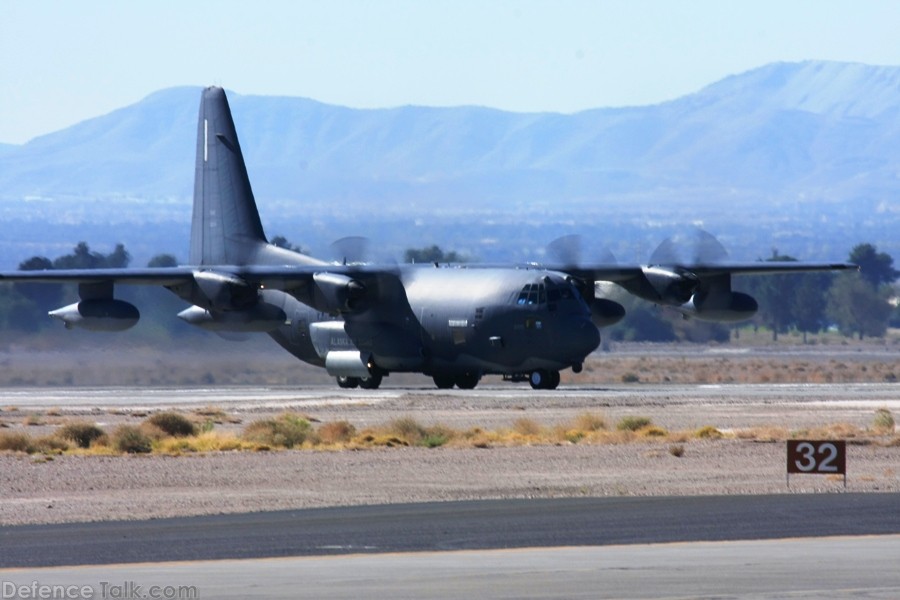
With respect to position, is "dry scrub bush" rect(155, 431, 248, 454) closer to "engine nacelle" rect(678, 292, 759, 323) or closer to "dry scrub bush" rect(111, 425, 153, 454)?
"dry scrub bush" rect(111, 425, 153, 454)

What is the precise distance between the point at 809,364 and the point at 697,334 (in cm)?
3114

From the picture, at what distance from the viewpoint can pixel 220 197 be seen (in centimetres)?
5956

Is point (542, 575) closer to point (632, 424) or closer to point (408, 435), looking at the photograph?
point (408, 435)

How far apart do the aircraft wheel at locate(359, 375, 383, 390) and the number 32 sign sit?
30.6 metres

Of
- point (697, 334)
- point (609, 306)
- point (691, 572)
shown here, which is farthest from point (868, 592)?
point (697, 334)

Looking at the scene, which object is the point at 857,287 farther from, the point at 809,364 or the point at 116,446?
the point at 116,446

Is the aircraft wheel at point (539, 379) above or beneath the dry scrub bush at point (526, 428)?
beneath

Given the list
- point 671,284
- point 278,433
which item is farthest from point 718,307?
point 278,433

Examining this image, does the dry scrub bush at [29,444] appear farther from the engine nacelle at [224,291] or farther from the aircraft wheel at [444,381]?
the aircraft wheel at [444,381]

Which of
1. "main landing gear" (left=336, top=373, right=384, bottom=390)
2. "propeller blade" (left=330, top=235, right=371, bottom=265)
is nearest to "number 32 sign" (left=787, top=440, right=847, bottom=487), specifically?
"main landing gear" (left=336, top=373, right=384, bottom=390)

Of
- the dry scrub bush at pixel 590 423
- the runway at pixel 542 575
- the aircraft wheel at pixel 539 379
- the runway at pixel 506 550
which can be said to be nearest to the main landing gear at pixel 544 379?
the aircraft wheel at pixel 539 379

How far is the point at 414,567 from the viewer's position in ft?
56.5

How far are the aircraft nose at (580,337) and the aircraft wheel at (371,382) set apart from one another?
7.33 meters

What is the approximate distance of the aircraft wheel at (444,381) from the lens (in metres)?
54.4
